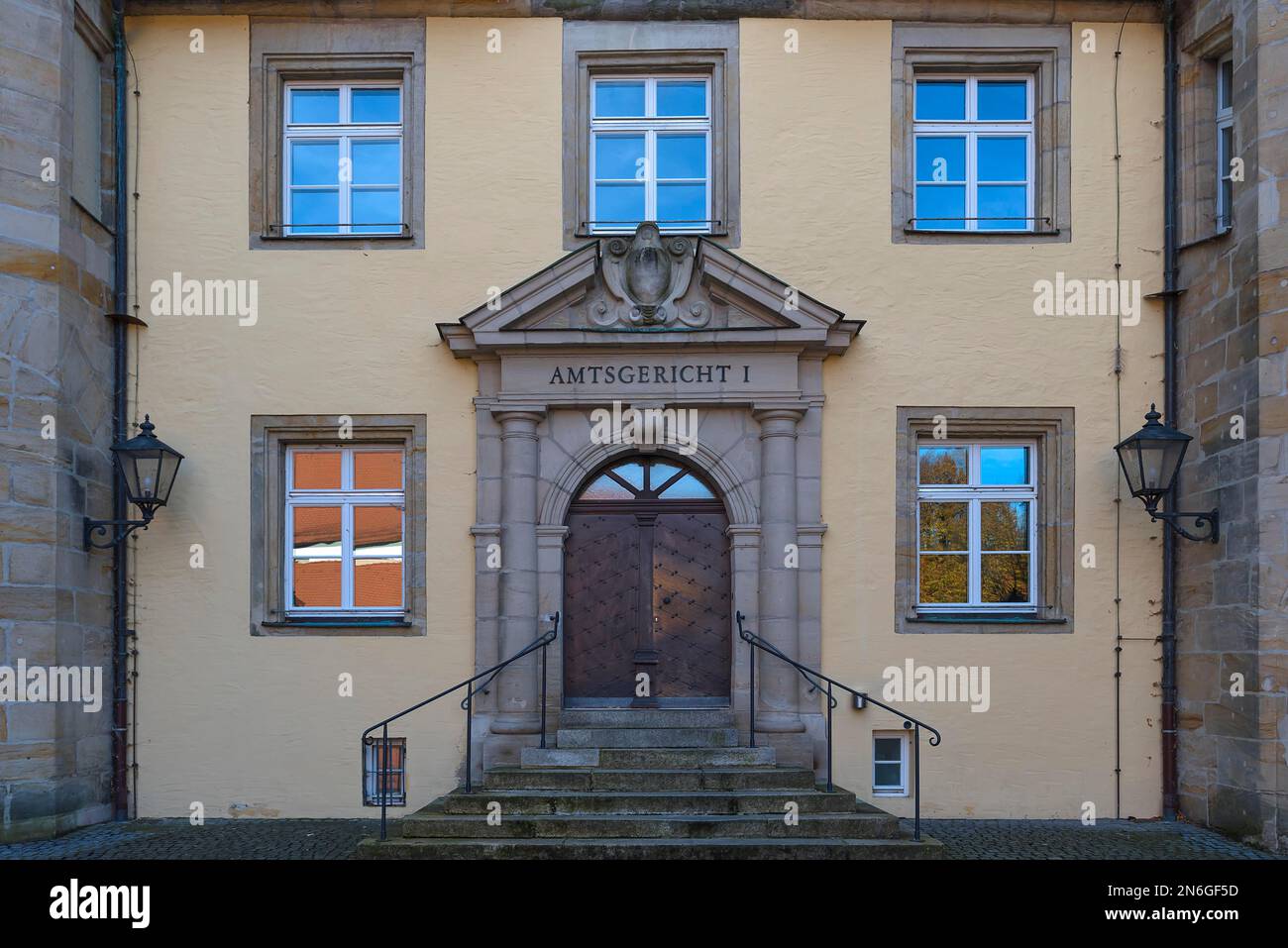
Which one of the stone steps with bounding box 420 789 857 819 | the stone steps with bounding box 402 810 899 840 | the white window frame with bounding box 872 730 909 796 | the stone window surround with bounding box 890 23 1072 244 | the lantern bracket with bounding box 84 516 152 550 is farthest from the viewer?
the stone window surround with bounding box 890 23 1072 244

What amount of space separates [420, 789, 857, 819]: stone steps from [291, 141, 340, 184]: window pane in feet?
16.6

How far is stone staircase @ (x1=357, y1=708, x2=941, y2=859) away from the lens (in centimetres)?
729

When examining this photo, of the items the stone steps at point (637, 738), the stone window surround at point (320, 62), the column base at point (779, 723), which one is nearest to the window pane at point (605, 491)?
the stone steps at point (637, 738)

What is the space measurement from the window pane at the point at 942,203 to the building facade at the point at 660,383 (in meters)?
0.04

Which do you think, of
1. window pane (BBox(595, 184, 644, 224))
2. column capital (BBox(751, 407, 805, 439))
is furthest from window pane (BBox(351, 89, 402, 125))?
column capital (BBox(751, 407, 805, 439))

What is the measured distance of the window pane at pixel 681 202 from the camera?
31.4 feet

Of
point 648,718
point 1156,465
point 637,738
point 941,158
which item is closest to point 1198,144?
point 941,158

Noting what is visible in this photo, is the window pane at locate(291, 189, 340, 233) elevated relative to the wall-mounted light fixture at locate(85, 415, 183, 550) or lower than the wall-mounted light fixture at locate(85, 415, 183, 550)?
elevated

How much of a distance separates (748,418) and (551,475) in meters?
1.57

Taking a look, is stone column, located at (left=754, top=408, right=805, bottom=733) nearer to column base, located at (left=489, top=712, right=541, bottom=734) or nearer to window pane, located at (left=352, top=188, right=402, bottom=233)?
column base, located at (left=489, top=712, right=541, bottom=734)

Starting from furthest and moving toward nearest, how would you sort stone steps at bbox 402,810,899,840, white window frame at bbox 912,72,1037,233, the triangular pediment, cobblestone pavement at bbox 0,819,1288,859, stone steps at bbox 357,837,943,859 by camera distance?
white window frame at bbox 912,72,1037,233 → the triangular pediment → cobblestone pavement at bbox 0,819,1288,859 → stone steps at bbox 402,810,899,840 → stone steps at bbox 357,837,943,859

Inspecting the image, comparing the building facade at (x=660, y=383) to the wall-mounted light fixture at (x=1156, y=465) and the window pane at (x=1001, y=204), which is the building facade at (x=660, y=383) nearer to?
the window pane at (x=1001, y=204)

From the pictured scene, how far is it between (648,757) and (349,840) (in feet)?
7.09

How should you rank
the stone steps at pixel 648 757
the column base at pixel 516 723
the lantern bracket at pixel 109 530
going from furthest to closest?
the column base at pixel 516 723, the lantern bracket at pixel 109 530, the stone steps at pixel 648 757
